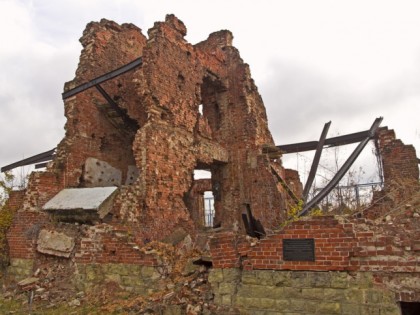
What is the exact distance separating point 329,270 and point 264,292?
95cm

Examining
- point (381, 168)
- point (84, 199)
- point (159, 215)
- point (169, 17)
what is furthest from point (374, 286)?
point (169, 17)


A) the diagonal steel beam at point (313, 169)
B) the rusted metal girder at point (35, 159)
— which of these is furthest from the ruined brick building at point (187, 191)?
the rusted metal girder at point (35, 159)

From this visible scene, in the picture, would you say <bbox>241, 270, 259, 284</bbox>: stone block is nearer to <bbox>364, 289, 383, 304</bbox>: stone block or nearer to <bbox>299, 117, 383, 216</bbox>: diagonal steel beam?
<bbox>364, 289, 383, 304</bbox>: stone block

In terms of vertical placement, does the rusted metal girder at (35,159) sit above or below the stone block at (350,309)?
above

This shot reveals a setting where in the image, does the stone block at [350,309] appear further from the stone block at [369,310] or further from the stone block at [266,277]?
the stone block at [266,277]

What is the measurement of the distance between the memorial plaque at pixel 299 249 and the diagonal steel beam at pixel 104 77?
666 cm

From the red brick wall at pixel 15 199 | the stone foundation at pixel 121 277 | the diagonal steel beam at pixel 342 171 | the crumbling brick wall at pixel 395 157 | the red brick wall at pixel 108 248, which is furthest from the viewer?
the crumbling brick wall at pixel 395 157

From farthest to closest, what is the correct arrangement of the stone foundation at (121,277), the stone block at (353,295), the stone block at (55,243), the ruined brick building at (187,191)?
the stone block at (55,243) → the stone foundation at (121,277) → the ruined brick building at (187,191) → the stone block at (353,295)

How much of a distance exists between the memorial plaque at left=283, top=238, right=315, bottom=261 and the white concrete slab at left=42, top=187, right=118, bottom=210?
14.6ft

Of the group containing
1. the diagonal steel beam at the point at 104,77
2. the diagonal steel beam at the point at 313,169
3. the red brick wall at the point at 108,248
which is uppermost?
the diagonal steel beam at the point at 104,77

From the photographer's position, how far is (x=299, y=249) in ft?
15.9

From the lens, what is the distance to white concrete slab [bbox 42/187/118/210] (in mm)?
7987

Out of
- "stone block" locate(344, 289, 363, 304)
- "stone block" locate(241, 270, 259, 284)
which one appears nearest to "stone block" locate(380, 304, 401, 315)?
"stone block" locate(344, 289, 363, 304)

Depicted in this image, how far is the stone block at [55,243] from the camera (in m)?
7.74
